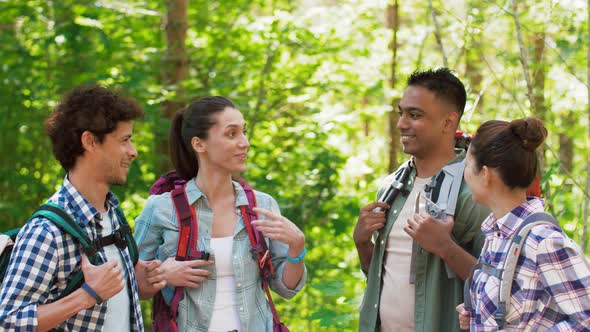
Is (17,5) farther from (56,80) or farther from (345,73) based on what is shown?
(345,73)

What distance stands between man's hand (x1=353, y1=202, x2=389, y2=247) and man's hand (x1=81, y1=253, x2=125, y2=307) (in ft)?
4.00

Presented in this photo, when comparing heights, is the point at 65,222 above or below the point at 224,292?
above

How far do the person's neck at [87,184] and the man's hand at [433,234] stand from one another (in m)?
1.32

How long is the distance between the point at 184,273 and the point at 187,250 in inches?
4.8

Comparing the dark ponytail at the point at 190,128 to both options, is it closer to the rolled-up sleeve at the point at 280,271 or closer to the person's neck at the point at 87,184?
the rolled-up sleeve at the point at 280,271

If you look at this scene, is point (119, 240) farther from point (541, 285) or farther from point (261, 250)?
point (541, 285)

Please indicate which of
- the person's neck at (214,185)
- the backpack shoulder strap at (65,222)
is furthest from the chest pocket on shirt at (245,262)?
the backpack shoulder strap at (65,222)

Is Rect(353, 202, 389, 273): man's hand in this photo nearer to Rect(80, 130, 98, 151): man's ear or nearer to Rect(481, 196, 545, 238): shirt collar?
Rect(481, 196, 545, 238): shirt collar

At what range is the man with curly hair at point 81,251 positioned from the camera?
195 centimetres

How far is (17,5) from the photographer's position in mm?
5582

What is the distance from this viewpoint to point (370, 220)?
9.20 feet

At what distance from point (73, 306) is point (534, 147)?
5.71ft

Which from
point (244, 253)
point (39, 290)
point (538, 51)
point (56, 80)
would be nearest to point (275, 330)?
point (244, 253)

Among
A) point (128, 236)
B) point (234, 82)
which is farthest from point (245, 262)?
point (234, 82)
